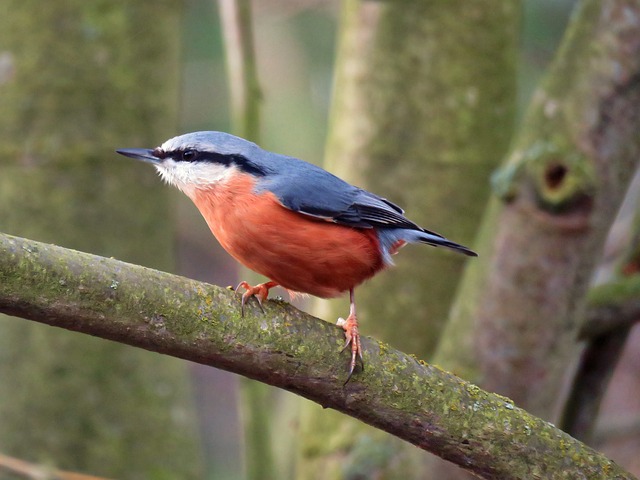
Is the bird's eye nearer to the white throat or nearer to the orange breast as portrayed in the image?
the white throat

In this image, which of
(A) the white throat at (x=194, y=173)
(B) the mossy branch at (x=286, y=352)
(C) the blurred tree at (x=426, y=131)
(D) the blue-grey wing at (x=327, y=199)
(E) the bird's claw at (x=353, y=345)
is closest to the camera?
(B) the mossy branch at (x=286, y=352)

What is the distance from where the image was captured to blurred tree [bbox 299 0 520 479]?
4188mm

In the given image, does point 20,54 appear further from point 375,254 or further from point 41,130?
point 375,254

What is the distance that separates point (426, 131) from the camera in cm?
421

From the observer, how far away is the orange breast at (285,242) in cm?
288

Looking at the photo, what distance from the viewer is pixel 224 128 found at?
364 inches

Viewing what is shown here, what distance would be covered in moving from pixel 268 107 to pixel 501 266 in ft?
21.0

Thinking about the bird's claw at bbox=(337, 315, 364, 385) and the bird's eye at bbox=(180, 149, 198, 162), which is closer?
the bird's claw at bbox=(337, 315, 364, 385)

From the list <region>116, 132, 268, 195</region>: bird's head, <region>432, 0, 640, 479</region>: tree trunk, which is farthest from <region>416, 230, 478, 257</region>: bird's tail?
<region>116, 132, 268, 195</region>: bird's head

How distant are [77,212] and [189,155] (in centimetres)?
102

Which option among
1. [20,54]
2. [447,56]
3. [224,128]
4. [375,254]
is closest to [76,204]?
[20,54]

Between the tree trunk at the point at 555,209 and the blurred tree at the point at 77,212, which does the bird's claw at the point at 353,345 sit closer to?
the tree trunk at the point at 555,209

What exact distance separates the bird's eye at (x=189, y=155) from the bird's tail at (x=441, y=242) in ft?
2.87

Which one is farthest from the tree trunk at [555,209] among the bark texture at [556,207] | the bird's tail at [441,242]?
the bird's tail at [441,242]
